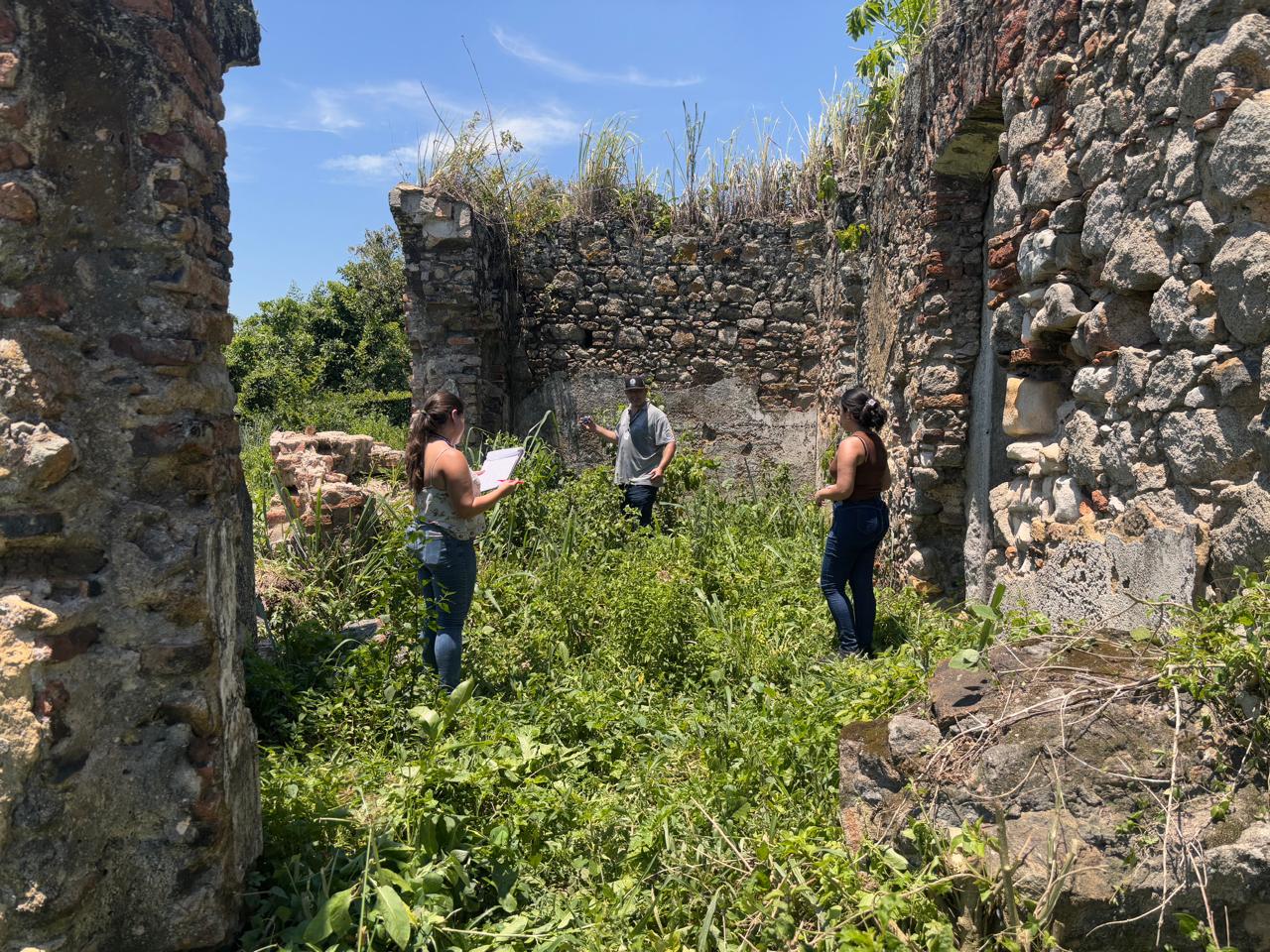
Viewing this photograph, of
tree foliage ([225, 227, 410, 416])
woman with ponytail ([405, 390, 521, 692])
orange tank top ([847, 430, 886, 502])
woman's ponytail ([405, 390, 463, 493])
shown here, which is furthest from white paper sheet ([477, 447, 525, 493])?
tree foliage ([225, 227, 410, 416])

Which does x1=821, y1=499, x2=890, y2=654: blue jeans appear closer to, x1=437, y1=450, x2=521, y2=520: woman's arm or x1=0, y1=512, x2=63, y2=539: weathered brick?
x1=437, y1=450, x2=521, y2=520: woman's arm

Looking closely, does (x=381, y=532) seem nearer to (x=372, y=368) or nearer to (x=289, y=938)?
(x=289, y=938)

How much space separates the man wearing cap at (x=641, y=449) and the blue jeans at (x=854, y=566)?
8.81ft

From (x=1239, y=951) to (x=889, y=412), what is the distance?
14.3 ft

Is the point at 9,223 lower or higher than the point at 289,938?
higher

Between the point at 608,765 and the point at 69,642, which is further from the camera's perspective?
the point at 608,765

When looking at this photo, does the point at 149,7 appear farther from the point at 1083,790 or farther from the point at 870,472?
the point at 870,472

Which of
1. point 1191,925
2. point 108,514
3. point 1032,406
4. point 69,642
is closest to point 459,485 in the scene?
→ point 108,514

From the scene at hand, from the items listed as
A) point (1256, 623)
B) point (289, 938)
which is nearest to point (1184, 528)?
point (1256, 623)

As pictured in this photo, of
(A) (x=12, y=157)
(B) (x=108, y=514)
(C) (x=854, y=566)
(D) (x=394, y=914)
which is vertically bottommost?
(D) (x=394, y=914)

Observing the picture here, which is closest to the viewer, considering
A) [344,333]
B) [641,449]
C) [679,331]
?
[641,449]

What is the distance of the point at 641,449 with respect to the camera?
278 inches

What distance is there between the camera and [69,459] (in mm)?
2143

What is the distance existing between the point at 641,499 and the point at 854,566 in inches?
109
